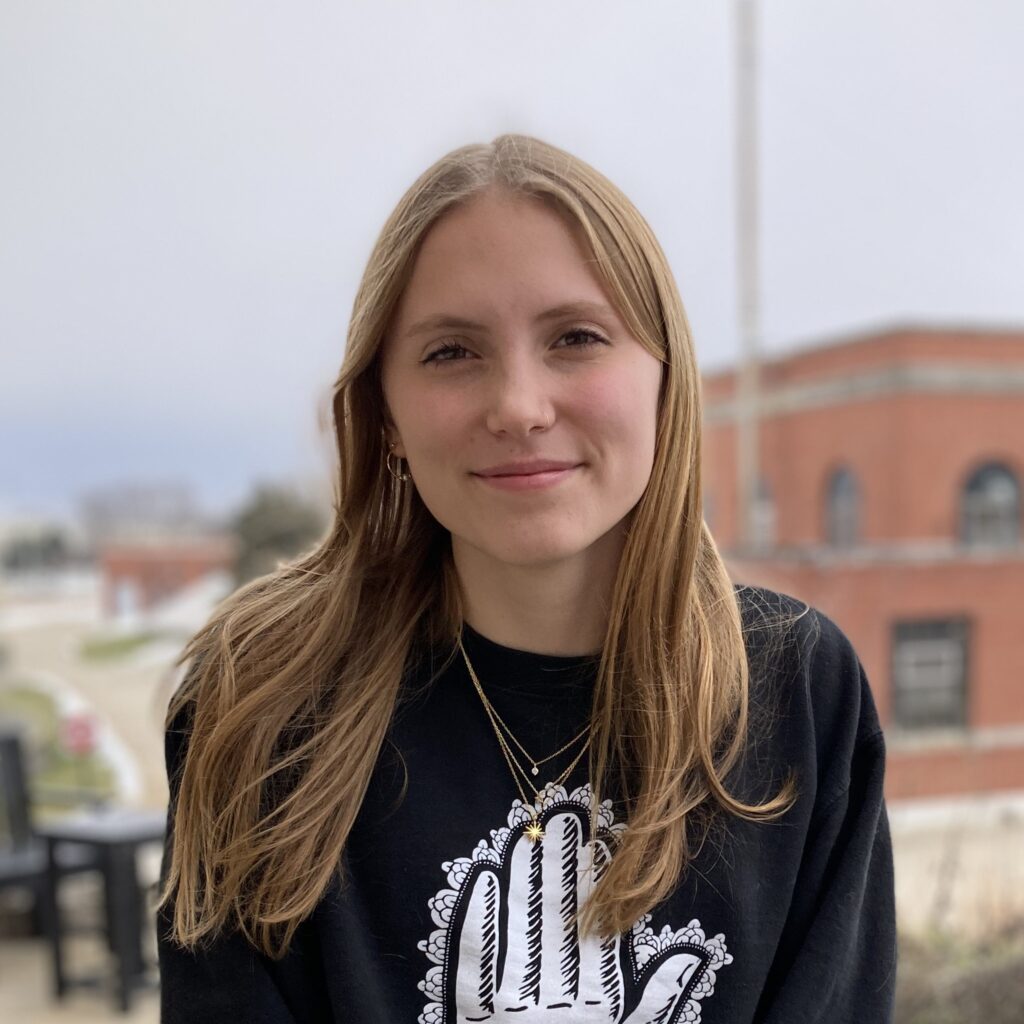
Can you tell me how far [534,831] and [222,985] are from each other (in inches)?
11.8

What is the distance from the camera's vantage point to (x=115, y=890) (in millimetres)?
3562

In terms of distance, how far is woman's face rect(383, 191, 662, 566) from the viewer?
88 centimetres

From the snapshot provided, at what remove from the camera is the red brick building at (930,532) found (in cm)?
1438

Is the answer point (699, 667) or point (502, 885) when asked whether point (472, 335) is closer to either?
point (699, 667)

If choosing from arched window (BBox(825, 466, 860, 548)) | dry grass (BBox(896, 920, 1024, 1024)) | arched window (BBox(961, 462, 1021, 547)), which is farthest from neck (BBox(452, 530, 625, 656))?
arched window (BBox(961, 462, 1021, 547))

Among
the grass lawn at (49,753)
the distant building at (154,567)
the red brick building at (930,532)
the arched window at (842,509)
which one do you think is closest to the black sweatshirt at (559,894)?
the grass lawn at (49,753)

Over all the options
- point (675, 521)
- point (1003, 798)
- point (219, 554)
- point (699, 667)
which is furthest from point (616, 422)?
point (1003, 798)

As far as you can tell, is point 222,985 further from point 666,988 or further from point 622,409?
point 622,409

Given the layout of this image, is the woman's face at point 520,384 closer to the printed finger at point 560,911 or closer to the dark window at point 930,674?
the printed finger at point 560,911

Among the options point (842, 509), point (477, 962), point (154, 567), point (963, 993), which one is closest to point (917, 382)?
point (842, 509)

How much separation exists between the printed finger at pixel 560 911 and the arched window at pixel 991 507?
15651 millimetres

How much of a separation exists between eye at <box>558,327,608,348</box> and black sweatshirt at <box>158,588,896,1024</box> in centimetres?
30

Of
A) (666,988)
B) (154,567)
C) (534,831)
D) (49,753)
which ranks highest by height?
(534,831)

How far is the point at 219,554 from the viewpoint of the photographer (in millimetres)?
12938
